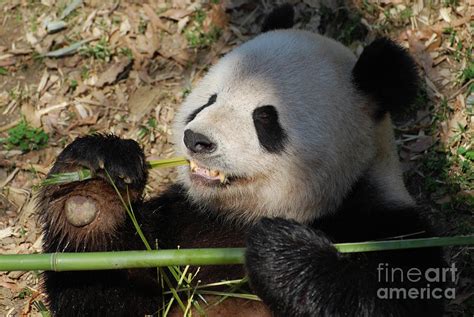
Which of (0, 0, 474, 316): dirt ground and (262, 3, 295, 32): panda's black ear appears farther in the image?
(0, 0, 474, 316): dirt ground

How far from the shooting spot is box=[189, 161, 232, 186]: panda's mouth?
15.4 feet

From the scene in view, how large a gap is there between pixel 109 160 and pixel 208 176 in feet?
1.95

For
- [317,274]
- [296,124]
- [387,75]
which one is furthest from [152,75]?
[317,274]

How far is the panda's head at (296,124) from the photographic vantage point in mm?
4680

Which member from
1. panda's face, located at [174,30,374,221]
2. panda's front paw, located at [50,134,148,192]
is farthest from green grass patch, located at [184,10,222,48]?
panda's front paw, located at [50,134,148,192]

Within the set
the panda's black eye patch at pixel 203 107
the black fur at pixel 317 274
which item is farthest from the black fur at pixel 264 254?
the panda's black eye patch at pixel 203 107

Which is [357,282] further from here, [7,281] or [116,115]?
[116,115]

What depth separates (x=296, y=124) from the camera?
477 cm

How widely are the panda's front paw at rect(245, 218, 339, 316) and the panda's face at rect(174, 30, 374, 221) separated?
0.53 m

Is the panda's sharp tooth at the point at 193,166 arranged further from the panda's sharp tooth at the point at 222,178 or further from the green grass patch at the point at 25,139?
the green grass patch at the point at 25,139

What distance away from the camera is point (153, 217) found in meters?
5.23

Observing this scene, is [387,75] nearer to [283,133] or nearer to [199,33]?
[283,133]

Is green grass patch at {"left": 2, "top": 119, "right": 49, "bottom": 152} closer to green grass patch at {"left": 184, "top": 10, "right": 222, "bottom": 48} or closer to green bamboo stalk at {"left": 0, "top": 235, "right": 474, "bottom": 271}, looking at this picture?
green grass patch at {"left": 184, "top": 10, "right": 222, "bottom": 48}

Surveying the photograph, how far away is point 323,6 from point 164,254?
4154 millimetres
